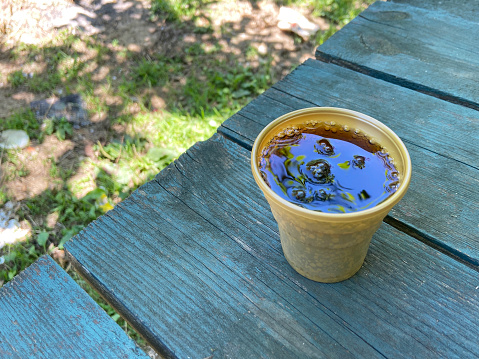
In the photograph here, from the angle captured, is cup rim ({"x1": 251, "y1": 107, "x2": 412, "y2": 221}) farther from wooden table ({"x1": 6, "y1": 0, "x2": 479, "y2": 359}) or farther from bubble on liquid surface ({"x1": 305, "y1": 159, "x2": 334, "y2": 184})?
wooden table ({"x1": 6, "y1": 0, "x2": 479, "y2": 359})

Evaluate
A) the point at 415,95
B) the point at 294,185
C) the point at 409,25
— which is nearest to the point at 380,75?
the point at 415,95

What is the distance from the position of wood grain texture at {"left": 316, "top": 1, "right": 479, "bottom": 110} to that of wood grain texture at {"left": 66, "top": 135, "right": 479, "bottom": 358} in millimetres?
768

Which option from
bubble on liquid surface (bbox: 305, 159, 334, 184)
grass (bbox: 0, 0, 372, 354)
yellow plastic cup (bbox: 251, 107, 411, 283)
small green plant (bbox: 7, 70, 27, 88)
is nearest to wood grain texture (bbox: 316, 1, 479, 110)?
yellow plastic cup (bbox: 251, 107, 411, 283)

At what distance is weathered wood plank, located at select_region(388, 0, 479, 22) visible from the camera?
193 centimetres

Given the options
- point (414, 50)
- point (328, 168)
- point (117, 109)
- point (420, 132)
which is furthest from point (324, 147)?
point (117, 109)

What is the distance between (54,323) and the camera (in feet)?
A: 3.14

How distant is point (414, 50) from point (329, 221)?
51.1 inches

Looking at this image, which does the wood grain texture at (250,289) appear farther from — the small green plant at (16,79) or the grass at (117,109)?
the small green plant at (16,79)

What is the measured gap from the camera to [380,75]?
1.63 m

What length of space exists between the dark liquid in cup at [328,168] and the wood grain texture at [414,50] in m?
0.76

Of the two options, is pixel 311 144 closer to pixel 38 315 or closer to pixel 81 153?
pixel 38 315

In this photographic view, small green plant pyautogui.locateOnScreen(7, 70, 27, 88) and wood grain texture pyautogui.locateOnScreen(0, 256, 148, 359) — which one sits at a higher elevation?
wood grain texture pyautogui.locateOnScreen(0, 256, 148, 359)

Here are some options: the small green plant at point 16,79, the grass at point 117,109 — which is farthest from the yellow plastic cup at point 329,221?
the small green plant at point 16,79

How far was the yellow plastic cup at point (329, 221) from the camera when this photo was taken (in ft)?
2.57
